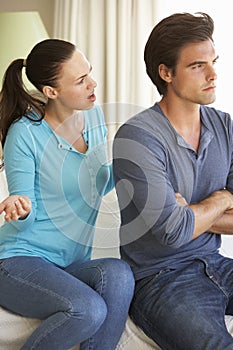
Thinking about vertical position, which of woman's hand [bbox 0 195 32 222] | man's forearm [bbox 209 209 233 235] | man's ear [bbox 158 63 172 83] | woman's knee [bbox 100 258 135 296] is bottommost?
woman's knee [bbox 100 258 135 296]

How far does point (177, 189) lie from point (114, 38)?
1880 millimetres

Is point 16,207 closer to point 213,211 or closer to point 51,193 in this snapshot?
point 51,193

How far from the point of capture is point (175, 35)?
1.76 meters

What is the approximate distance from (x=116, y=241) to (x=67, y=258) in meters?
0.34

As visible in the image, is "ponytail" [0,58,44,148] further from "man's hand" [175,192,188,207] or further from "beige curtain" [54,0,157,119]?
"beige curtain" [54,0,157,119]

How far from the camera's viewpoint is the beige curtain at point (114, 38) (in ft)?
11.1

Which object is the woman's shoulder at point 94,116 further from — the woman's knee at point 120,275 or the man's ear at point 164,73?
the woman's knee at point 120,275

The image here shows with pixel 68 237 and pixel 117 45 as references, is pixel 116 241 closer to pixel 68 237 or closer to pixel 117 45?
pixel 68 237

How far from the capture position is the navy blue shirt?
164 cm

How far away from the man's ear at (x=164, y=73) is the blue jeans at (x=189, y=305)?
52 cm

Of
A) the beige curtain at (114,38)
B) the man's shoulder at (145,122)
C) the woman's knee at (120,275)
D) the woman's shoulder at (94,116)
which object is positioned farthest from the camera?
the beige curtain at (114,38)

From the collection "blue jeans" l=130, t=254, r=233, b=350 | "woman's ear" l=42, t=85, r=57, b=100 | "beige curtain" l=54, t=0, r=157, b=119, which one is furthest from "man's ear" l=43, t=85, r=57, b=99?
"beige curtain" l=54, t=0, r=157, b=119

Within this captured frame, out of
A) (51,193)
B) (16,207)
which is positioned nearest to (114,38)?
(51,193)

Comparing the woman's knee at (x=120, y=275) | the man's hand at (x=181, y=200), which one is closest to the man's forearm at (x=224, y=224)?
the man's hand at (x=181, y=200)
